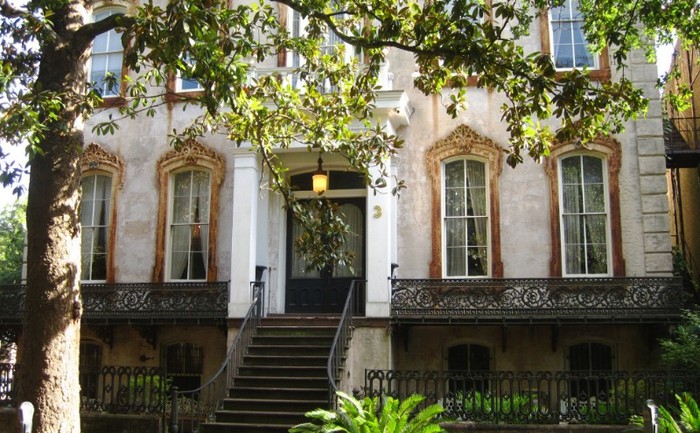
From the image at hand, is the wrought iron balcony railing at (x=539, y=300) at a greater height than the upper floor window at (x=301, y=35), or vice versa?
the upper floor window at (x=301, y=35)

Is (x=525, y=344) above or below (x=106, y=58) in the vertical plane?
below

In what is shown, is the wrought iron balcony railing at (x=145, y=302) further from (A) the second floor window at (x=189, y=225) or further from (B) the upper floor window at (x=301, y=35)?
(B) the upper floor window at (x=301, y=35)

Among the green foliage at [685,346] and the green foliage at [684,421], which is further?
the green foliage at [685,346]

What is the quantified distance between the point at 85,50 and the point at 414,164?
808cm

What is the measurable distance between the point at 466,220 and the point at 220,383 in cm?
613

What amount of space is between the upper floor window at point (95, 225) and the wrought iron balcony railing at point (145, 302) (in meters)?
0.65

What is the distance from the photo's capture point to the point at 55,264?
9.09 metres

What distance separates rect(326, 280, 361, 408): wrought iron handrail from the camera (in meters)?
11.9

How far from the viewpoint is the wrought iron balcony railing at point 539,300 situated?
46.9ft

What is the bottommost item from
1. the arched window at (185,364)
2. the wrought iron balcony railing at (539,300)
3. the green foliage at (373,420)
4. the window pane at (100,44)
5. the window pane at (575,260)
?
the green foliage at (373,420)

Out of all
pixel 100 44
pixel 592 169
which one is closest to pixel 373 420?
pixel 592 169

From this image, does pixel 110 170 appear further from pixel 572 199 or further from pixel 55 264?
pixel 572 199

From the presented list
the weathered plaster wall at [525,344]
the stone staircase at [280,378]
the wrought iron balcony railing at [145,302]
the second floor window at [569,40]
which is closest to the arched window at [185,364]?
the wrought iron balcony railing at [145,302]

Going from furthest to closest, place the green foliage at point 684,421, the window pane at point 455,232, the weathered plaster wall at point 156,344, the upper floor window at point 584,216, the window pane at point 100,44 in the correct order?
the window pane at point 100,44 → the weathered plaster wall at point 156,344 → the window pane at point 455,232 → the upper floor window at point 584,216 → the green foliage at point 684,421
